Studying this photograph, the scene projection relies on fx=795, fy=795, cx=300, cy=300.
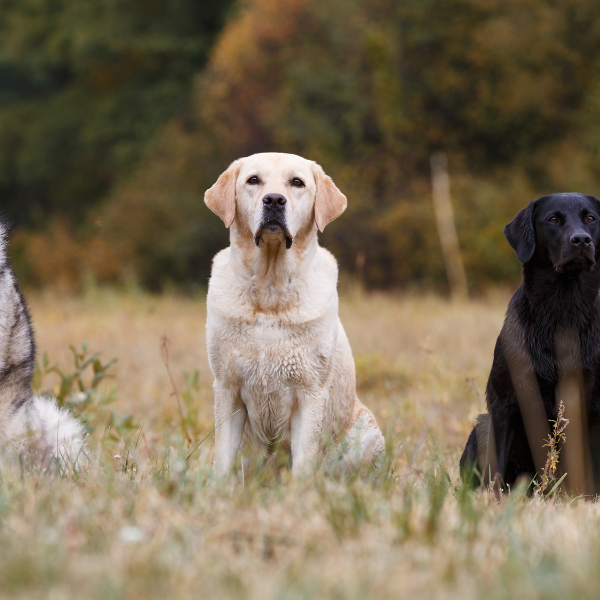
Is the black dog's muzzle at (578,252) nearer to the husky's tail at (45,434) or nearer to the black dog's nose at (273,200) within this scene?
the black dog's nose at (273,200)

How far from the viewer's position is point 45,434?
3.61 metres

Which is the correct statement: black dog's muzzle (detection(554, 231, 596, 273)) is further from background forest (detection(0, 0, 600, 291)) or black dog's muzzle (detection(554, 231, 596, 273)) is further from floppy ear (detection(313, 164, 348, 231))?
background forest (detection(0, 0, 600, 291))

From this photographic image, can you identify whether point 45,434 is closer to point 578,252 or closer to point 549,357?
point 549,357

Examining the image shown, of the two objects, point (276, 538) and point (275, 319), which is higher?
point (275, 319)

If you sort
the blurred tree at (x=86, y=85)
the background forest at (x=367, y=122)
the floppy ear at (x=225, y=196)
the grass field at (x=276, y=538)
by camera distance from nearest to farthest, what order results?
the grass field at (x=276, y=538), the floppy ear at (x=225, y=196), the background forest at (x=367, y=122), the blurred tree at (x=86, y=85)

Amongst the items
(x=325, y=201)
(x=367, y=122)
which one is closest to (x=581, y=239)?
(x=325, y=201)

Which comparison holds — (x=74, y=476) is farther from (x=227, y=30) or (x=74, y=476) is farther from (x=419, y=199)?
(x=227, y=30)

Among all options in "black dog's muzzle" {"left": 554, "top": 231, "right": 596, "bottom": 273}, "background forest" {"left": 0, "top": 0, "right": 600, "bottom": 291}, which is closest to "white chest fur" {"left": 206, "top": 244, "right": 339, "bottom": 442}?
"black dog's muzzle" {"left": 554, "top": 231, "right": 596, "bottom": 273}

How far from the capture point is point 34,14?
21.8m

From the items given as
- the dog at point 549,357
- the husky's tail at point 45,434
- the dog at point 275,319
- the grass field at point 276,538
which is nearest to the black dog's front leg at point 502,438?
the dog at point 549,357

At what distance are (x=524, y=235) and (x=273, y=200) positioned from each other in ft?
4.06

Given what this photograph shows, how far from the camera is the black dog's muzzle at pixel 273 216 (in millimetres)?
3582

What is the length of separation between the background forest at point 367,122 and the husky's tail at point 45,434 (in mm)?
11628

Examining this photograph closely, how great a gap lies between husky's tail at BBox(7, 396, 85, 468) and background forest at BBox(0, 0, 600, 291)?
1163 centimetres
